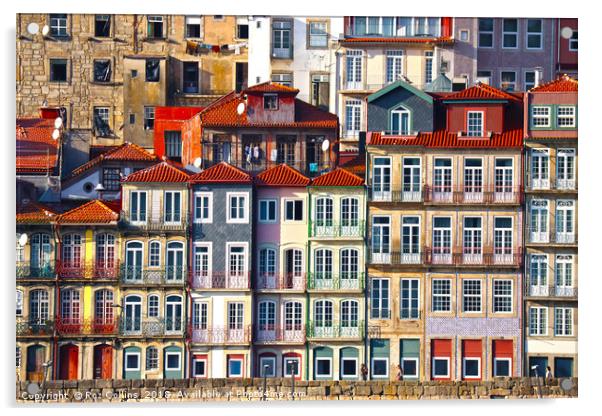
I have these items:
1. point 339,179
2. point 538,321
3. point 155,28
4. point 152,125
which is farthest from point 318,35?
point 538,321

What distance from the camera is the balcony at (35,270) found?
5122 centimetres

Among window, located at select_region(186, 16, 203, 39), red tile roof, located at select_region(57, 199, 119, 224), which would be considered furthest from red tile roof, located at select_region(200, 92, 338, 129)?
red tile roof, located at select_region(57, 199, 119, 224)

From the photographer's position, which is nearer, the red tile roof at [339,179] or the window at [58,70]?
the red tile roof at [339,179]

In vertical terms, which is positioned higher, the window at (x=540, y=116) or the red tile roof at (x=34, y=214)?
the window at (x=540, y=116)

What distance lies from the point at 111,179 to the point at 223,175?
2.30 m

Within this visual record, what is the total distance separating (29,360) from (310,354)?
5523mm

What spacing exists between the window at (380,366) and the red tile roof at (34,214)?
22.8 feet

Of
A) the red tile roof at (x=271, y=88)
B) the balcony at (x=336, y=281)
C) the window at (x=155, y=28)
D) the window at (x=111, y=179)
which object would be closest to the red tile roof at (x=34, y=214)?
the window at (x=111, y=179)

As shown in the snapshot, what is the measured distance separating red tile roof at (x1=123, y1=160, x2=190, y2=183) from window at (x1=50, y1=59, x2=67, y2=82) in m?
2.72

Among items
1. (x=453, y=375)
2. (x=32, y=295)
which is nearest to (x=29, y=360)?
(x=32, y=295)

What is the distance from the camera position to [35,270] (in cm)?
5134

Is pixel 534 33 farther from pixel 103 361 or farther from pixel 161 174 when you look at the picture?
pixel 103 361

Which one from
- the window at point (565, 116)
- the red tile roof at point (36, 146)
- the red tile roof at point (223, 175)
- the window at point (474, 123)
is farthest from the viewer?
the window at point (474, 123)

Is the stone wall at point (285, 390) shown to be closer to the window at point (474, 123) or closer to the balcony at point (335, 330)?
the balcony at point (335, 330)
